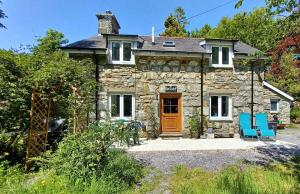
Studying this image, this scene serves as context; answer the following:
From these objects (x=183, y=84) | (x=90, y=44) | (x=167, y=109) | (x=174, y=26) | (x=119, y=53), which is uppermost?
(x=174, y=26)

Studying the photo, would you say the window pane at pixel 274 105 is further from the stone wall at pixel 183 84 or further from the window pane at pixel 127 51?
the window pane at pixel 127 51

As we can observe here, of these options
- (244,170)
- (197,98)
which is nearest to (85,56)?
(197,98)

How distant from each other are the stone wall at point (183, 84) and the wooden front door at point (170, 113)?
13.2 inches

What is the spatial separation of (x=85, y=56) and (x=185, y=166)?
7701 mm

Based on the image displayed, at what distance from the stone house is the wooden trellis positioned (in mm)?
4673

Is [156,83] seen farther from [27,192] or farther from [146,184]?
[27,192]

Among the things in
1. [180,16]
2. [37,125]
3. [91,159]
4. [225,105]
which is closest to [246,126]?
[225,105]

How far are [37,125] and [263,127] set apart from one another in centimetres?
1044

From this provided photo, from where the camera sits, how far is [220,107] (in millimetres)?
13406

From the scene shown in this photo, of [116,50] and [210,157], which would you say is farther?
[116,50]

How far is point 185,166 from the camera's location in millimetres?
7570

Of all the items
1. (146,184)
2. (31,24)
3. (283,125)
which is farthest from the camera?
(283,125)

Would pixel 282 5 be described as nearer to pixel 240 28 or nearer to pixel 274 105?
pixel 274 105

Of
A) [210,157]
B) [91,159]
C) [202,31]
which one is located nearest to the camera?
[91,159]
